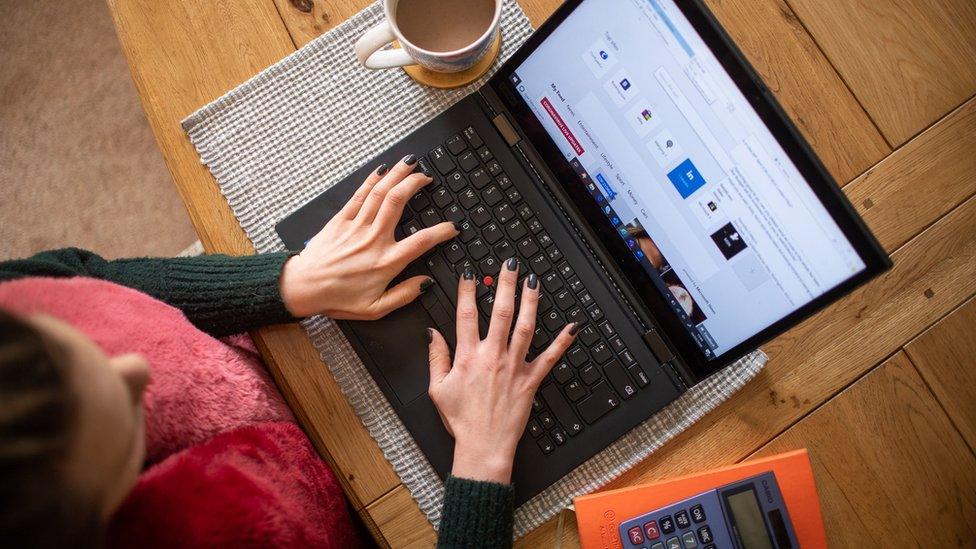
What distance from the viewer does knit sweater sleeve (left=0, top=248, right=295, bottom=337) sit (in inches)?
24.7

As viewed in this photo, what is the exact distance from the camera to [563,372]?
2.05 ft

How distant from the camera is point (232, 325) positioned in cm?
65

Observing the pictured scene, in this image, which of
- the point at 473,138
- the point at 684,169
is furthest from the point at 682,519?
the point at 473,138

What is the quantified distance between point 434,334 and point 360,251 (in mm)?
119

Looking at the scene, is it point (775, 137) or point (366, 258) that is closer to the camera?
point (775, 137)

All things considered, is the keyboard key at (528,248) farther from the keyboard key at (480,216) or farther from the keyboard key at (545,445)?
the keyboard key at (545,445)

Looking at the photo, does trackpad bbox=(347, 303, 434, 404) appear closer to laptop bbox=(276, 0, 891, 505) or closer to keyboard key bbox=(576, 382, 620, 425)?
laptop bbox=(276, 0, 891, 505)

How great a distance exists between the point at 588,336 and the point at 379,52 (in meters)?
0.37

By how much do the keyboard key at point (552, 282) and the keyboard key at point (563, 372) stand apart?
0.08 m

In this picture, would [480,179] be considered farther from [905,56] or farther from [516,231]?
[905,56]

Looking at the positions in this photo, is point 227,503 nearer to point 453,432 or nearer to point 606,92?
point 453,432

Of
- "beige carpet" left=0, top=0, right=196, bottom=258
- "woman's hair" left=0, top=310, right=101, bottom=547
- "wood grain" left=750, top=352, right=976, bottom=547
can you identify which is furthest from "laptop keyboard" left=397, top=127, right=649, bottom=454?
"beige carpet" left=0, top=0, right=196, bottom=258

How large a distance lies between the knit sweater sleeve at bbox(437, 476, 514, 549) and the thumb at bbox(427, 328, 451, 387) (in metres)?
0.11

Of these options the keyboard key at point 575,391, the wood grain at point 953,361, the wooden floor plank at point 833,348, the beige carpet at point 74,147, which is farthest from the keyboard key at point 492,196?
the beige carpet at point 74,147
